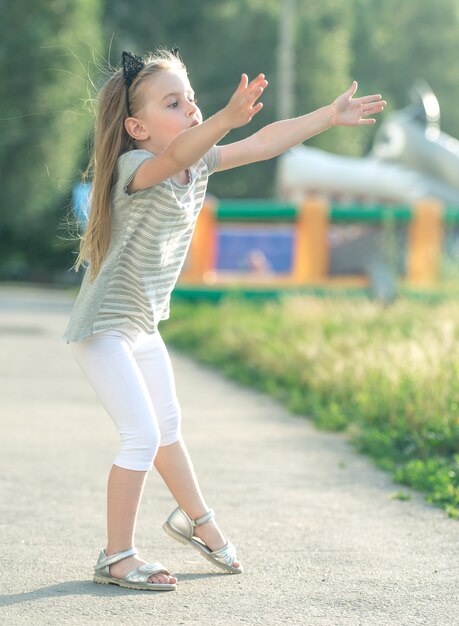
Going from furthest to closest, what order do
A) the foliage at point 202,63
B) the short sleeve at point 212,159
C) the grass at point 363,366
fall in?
Answer: the foliage at point 202,63, the grass at point 363,366, the short sleeve at point 212,159

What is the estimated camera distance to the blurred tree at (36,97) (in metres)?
35.6

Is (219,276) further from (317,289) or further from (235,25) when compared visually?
(235,25)

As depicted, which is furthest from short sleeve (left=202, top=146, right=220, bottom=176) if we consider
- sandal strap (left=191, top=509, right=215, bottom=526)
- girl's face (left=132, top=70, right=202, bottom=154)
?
sandal strap (left=191, top=509, right=215, bottom=526)

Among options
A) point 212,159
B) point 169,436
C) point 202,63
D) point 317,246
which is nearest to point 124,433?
point 169,436

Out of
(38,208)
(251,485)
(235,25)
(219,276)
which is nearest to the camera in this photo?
(251,485)

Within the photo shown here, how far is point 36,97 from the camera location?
117 feet

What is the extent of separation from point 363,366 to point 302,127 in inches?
183

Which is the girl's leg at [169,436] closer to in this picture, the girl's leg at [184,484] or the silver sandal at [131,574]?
the girl's leg at [184,484]

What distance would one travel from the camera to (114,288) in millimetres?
4051

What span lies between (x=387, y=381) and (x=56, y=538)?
351 centimetres

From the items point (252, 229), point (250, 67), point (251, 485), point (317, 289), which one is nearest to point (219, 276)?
point (252, 229)

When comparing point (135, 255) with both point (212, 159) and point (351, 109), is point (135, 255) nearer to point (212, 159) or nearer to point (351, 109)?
point (212, 159)

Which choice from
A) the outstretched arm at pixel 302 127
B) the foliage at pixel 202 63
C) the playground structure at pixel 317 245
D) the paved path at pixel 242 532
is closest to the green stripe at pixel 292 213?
the playground structure at pixel 317 245

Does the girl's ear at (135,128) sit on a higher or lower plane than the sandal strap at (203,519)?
higher
